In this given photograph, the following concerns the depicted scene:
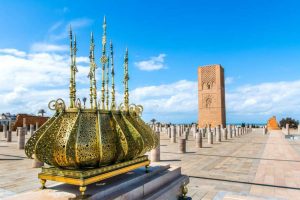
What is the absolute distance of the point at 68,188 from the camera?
12.1ft

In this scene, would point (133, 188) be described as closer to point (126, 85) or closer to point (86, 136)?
point (86, 136)

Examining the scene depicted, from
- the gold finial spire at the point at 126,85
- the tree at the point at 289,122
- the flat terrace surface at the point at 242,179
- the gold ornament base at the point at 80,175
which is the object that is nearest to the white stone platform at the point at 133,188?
the gold ornament base at the point at 80,175

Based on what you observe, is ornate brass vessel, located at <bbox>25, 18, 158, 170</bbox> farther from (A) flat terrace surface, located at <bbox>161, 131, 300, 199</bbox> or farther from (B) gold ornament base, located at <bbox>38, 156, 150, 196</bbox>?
(A) flat terrace surface, located at <bbox>161, 131, 300, 199</bbox>

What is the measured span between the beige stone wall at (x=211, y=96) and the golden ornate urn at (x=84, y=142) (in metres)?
58.1

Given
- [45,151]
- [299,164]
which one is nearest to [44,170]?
[45,151]

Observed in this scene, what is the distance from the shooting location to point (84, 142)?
11.4 feet

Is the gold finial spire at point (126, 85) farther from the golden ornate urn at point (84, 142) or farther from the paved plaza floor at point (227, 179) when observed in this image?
the paved plaza floor at point (227, 179)

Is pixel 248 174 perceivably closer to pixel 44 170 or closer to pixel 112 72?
pixel 112 72

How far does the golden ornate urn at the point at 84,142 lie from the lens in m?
3.43

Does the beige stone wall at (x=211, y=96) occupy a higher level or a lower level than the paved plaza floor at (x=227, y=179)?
higher

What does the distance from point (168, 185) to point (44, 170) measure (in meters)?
2.30

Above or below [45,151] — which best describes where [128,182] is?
below

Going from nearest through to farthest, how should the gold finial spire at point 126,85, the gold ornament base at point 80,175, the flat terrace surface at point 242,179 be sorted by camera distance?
the gold ornament base at point 80,175, the gold finial spire at point 126,85, the flat terrace surface at point 242,179

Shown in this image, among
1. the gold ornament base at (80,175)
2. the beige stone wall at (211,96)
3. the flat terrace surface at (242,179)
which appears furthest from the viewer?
the beige stone wall at (211,96)
